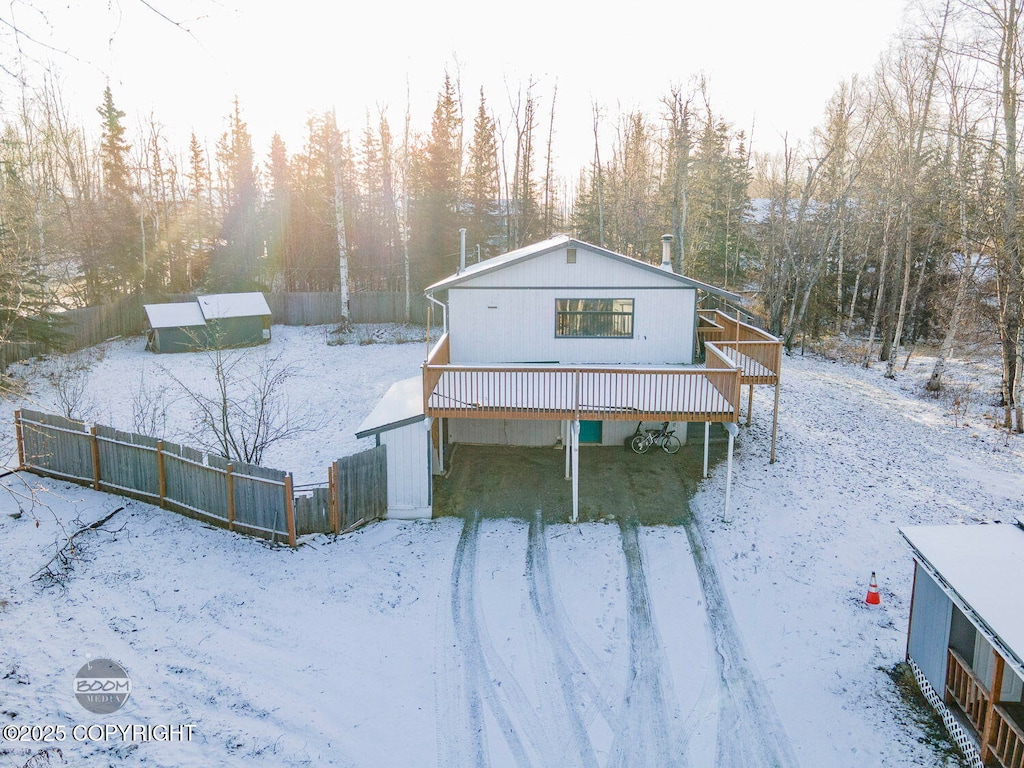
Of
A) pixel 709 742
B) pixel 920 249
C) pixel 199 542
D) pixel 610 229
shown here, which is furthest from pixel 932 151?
pixel 199 542

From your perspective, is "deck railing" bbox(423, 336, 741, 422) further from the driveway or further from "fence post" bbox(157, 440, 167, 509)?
"fence post" bbox(157, 440, 167, 509)

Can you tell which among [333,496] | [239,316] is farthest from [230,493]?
[239,316]

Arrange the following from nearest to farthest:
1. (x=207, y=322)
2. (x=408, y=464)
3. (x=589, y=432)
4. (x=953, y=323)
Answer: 1. (x=408, y=464)
2. (x=589, y=432)
3. (x=953, y=323)
4. (x=207, y=322)

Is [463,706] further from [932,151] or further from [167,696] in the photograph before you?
[932,151]

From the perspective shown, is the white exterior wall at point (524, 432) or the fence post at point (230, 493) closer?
the fence post at point (230, 493)

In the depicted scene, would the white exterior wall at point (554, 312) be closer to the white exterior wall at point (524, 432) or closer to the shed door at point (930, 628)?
the white exterior wall at point (524, 432)

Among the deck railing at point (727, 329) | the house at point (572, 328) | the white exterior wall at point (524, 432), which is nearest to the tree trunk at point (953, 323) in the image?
the deck railing at point (727, 329)

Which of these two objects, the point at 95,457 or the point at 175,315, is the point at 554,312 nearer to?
the point at 95,457
